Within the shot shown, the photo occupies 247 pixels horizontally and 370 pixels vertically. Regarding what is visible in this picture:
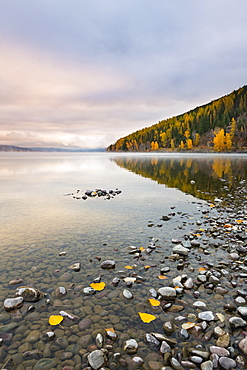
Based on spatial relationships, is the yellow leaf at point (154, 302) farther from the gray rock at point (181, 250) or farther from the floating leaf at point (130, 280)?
the gray rock at point (181, 250)

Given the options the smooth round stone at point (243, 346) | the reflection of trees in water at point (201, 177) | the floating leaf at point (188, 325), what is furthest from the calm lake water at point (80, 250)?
the reflection of trees in water at point (201, 177)

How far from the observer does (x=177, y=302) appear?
4.60 meters

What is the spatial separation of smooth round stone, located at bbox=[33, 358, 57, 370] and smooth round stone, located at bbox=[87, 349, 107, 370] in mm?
546

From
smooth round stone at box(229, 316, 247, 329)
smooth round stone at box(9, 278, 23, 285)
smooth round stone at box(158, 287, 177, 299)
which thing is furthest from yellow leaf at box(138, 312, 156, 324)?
smooth round stone at box(9, 278, 23, 285)

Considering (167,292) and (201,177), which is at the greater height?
(167,292)

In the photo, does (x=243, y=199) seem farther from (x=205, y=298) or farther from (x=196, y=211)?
(x=205, y=298)

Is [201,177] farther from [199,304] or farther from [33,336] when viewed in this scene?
[33,336]

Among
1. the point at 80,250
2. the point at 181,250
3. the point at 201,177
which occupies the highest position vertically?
the point at 181,250

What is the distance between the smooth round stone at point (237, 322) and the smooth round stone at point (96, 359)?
240 centimetres

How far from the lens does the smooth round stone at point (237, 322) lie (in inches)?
154

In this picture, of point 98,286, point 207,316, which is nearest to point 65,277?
point 98,286

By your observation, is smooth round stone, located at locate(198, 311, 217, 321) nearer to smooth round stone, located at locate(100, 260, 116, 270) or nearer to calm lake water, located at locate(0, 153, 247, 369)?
calm lake water, located at locate(0, 153, 247, 369)

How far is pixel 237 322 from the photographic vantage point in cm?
395

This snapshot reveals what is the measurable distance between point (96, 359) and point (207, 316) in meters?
2.20
